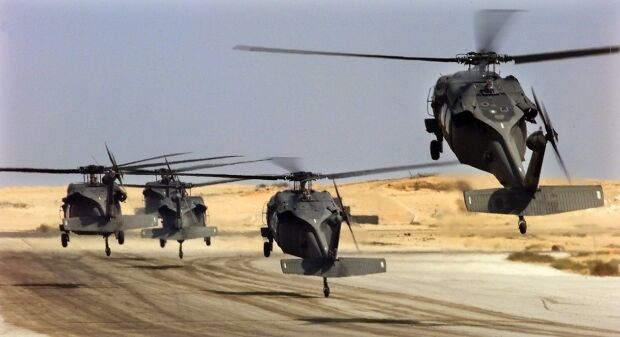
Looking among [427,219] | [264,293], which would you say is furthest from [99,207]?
[427,219]

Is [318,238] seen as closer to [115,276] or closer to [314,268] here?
[314,268]

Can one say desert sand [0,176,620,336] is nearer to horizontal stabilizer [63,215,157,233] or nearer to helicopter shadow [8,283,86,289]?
helicopter shadow [8,283,86,289]

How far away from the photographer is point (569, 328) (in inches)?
1896

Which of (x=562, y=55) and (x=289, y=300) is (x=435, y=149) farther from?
(x=289, y=300)

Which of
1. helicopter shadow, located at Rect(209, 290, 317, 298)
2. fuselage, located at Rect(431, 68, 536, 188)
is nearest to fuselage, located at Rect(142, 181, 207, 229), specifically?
helicopter shadow, located at Rect(209, 290, 317, 298)

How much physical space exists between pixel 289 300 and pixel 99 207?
1237 centimetres

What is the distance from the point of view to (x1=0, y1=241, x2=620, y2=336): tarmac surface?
47625 millimetres

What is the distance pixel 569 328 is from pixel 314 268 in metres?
11.2

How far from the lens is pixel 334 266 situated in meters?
50.3

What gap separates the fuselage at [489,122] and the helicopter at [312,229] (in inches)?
465

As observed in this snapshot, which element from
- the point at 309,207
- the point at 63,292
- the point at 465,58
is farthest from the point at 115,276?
the point at 465,58

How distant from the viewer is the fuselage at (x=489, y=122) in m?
34.9

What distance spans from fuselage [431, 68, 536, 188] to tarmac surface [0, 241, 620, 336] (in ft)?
37.3

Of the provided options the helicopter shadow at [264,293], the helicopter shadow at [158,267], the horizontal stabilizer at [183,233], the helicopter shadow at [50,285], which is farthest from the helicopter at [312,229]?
the helicopter shadow at [158,267]
